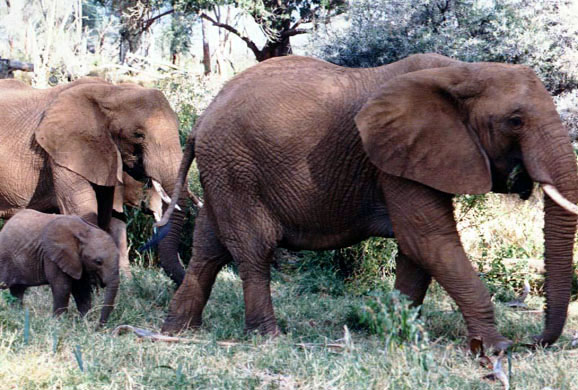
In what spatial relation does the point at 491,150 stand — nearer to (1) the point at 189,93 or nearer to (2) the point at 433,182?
(2) the point at 433,182

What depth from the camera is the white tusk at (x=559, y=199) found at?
4.39 metres

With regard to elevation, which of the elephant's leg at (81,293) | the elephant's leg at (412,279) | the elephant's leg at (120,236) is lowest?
the elephant's leg at (120,236)

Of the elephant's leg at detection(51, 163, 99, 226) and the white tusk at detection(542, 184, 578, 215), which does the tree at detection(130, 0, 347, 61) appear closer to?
the elephant's leg at detection(51, 163, 99, 226)

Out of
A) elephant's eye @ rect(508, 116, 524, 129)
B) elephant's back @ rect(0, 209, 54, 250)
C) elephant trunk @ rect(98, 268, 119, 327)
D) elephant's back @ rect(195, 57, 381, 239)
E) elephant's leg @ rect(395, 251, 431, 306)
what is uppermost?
elephant's eye @ rect(508, 116, 524, 129)

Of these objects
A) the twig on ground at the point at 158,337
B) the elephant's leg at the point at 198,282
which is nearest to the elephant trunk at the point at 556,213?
the twig on ground at the point at 158,337

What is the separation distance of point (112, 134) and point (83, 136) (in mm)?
244

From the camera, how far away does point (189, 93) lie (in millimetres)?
10797

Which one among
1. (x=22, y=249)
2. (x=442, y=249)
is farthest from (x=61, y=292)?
(x=442, y=249)

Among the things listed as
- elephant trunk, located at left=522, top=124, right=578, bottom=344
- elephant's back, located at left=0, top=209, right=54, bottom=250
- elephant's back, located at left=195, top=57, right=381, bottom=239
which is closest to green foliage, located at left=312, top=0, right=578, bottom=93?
elephant's back, located at left=195, top=57, right=381, bottom=239

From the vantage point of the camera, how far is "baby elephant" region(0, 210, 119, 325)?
5711 mm

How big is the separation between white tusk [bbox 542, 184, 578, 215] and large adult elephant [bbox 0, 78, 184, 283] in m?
3.30

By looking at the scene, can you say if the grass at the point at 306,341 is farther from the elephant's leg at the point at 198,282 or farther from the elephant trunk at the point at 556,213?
the elephant trunk at the point at 556,213

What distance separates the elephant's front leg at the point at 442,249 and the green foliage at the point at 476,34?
25.0 ft

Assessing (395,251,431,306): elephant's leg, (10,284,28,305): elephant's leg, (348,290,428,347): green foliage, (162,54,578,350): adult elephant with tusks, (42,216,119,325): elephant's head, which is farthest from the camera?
(10,284,28,305): elephant's leg
